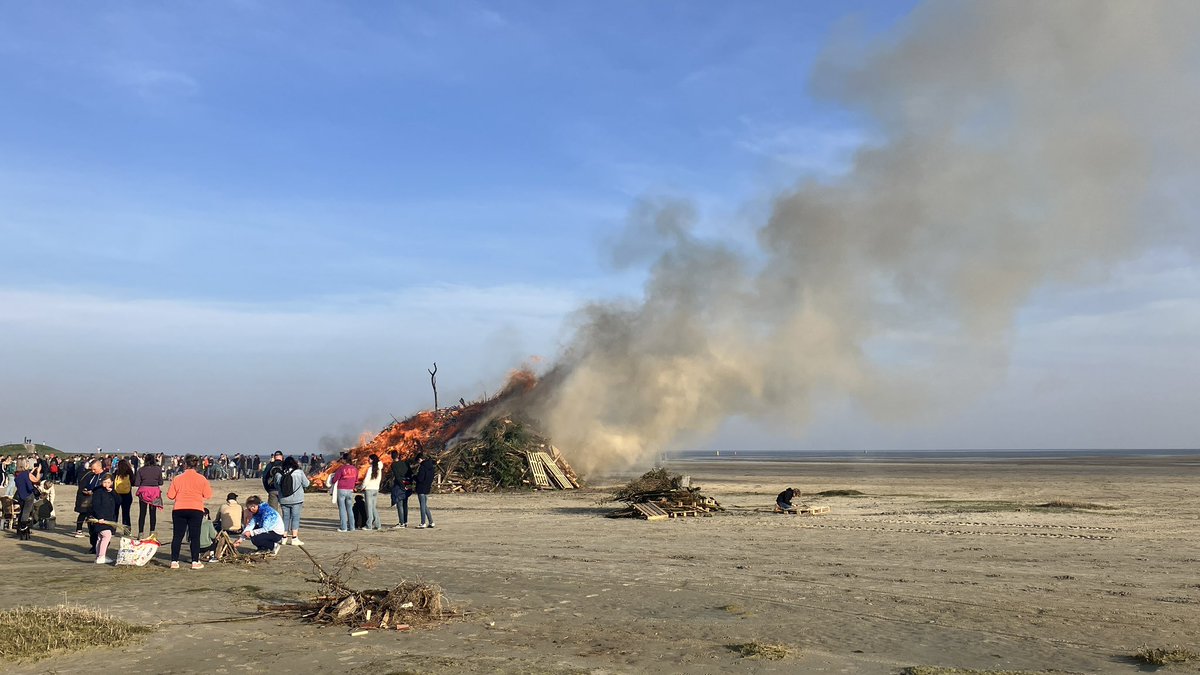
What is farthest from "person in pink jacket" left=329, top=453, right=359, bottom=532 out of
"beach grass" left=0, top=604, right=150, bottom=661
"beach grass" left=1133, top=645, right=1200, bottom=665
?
"beach grass" left=1133, top=645, right=1200, bottom=665

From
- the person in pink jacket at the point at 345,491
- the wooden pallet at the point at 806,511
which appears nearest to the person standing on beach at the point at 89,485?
the person in pink jacket at the point at 345,491

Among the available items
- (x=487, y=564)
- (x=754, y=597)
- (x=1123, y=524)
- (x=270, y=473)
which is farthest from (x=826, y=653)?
→ (x=1123, y=524)

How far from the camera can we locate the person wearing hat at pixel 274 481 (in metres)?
17.0

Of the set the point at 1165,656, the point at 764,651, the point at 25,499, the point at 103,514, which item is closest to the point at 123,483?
the point at 103,514

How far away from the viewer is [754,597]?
11.5 meters

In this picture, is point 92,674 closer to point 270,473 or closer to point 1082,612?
point 1082,612

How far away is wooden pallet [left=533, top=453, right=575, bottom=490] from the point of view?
36.0 m

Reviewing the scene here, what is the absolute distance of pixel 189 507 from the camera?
13617mm

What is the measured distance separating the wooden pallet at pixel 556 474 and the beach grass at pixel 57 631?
26436 millimetres

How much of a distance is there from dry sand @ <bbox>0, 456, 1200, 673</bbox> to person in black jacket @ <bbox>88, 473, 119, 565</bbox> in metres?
0.47

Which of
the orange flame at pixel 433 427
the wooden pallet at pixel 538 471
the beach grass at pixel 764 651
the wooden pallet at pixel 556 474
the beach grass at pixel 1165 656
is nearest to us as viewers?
the beach grass at pixel 1165 656

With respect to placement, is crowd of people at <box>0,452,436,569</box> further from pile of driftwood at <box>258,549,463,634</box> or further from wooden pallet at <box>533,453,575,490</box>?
wooden pallet at <box>533,453,575,490</box>

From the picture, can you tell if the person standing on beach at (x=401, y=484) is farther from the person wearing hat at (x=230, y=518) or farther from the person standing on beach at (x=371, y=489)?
the person wearing hat at (x=230, y=518)

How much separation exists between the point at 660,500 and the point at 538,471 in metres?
12.6
